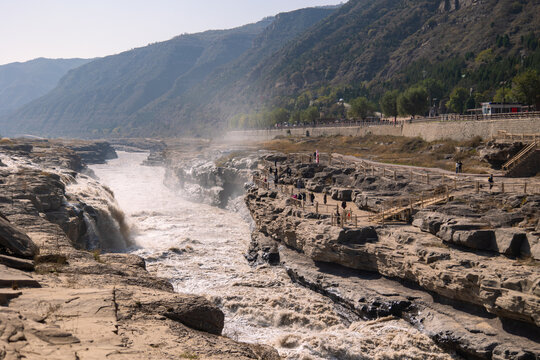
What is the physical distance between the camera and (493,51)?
106750 mm

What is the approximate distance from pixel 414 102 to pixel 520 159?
42.7 m

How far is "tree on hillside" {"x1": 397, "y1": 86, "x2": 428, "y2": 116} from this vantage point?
237 feet

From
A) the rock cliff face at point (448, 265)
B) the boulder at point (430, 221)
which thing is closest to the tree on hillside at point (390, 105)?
the rock cliff face at point (448, 265)

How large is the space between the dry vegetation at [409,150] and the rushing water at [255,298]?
20.2 metres

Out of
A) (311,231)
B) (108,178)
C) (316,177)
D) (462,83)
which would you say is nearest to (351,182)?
(316,177)

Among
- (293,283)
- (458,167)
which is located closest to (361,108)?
(458,167)

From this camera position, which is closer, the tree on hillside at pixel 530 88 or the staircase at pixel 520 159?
the staircase at pixel 520 159

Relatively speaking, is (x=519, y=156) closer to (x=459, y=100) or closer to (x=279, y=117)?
(x=459, y=100)

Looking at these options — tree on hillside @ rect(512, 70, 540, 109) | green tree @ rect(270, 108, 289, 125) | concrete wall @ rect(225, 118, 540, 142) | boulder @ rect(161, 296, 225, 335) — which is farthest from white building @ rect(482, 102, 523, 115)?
green tree @ rect(270, 108, 289, 125)

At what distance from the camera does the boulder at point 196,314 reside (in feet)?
34.8

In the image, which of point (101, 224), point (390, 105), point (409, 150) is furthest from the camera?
point (390, 105)

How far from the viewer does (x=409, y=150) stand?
5331cm

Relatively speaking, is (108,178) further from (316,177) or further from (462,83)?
(462,83)

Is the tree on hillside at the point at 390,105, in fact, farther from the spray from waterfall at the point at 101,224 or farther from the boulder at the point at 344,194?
the spray from waterfall at the point at 101,224
